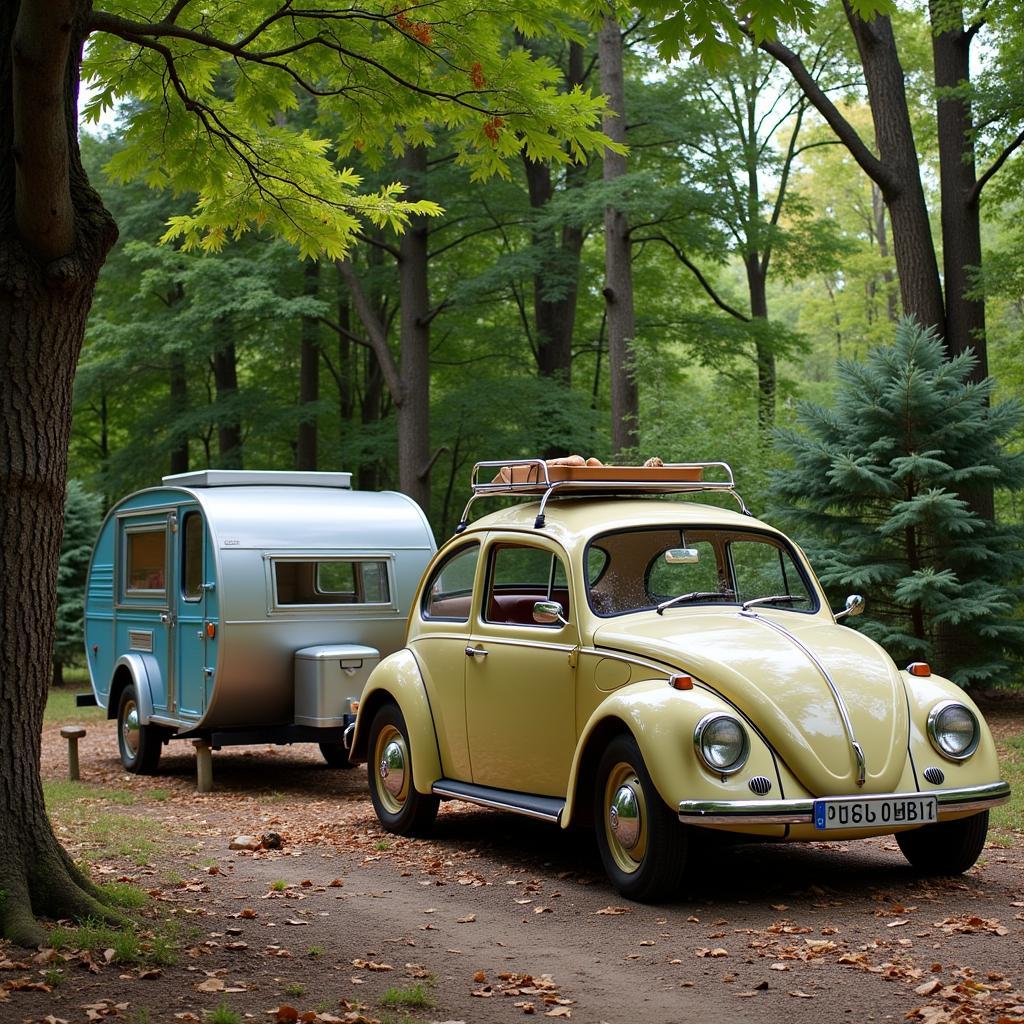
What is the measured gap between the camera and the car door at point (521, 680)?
8.03m

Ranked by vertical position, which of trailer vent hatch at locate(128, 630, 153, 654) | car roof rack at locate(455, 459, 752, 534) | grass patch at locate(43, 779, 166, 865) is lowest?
grass patch at locate(43, 779, 166, 865)

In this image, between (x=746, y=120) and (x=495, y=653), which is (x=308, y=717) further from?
(x=746, y=120)

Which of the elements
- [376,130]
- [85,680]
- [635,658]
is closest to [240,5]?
[376,130]

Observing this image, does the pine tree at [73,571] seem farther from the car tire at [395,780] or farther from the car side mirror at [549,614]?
the car side mirror at [549,614]

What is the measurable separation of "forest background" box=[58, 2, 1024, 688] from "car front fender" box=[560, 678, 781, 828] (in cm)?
1126

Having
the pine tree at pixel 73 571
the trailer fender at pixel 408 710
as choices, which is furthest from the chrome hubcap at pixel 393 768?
the pine tree at pixel 73 571

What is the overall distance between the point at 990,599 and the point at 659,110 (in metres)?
14.5

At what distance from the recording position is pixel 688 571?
8.63m

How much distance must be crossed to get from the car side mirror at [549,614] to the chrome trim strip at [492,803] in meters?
1.08

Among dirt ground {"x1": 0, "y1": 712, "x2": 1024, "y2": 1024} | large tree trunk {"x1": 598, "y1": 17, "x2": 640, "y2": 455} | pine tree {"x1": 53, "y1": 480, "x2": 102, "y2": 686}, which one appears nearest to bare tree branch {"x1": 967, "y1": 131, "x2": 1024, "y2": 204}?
large tree trunk {"x1": 598, "y1": 17, "x2": 640, "y2": 455}

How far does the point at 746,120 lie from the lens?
32.0 metres

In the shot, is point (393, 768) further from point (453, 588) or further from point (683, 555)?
point (683, 555)

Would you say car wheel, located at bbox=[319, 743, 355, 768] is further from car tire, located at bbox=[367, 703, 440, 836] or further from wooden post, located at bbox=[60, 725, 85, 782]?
car tire, located at bbox=[367, 703, 440, 836]

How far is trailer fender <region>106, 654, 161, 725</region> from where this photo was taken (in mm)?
13516
